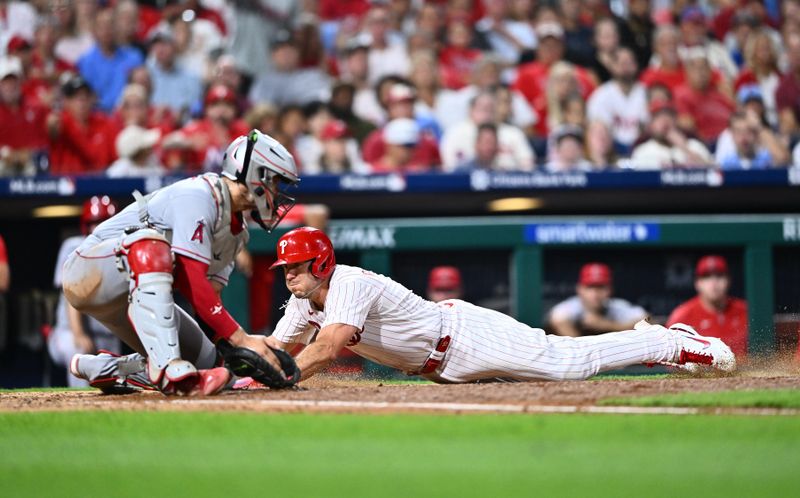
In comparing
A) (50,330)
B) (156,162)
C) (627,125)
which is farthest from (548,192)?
(50,330)

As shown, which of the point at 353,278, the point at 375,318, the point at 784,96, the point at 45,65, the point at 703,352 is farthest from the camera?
the point at 784,96

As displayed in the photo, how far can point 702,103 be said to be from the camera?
1174 centimetres

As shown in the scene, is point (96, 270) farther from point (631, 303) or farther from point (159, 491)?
point (631, 303)

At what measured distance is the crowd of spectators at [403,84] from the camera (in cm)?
1064

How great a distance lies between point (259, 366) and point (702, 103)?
24.5 feet

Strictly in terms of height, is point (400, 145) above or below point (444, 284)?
above

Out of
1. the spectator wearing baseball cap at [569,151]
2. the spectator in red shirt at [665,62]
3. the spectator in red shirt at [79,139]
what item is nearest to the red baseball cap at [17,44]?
the spectator in red shirt at [79,139]

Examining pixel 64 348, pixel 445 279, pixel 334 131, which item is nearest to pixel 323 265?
pixel 445 279

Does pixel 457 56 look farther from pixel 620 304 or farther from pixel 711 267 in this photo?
pixel 711 267

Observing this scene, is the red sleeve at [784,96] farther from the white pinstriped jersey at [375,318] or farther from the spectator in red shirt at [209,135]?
the white pinstriped jersey at [375,318]

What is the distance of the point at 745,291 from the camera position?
9906mm

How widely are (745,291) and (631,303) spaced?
940mm

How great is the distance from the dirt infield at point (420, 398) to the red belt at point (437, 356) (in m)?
0.13

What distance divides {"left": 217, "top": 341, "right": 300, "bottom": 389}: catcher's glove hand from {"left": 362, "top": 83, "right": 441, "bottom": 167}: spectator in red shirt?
5184mm
